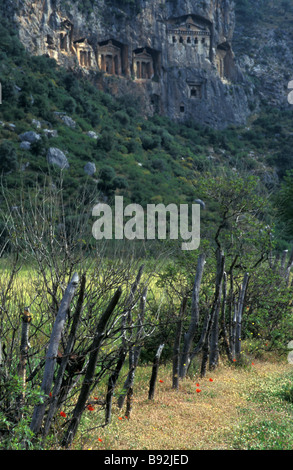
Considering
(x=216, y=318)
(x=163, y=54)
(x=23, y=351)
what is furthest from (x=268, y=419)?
(x=163, y=54)

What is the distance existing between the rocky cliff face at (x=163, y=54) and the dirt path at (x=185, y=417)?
4635 cm

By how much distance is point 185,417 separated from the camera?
5879mm

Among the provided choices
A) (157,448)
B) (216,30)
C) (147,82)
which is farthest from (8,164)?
(216,30)

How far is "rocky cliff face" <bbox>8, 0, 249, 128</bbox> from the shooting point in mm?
51250

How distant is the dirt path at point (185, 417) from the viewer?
4.86 meters

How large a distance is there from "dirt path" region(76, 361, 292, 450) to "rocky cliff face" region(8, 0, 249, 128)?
46.3 metres

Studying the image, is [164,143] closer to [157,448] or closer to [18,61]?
[18,61]

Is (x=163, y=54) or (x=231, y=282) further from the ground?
(x=163, y=54)

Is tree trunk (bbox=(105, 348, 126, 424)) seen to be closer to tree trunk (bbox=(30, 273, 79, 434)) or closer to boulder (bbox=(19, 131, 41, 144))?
tree trunk (bbox=(30, 273, 79, 434))

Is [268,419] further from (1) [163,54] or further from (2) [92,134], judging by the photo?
(1) [163,54]

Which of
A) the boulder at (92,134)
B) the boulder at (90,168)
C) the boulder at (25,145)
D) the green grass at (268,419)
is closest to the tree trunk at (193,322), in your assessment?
the green grass at (268,419)

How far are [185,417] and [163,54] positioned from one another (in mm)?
54411

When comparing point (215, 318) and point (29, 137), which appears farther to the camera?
point (29, 137)

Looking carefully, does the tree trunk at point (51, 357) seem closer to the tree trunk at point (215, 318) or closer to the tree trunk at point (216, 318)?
the tree trunk at point (215, 318)
